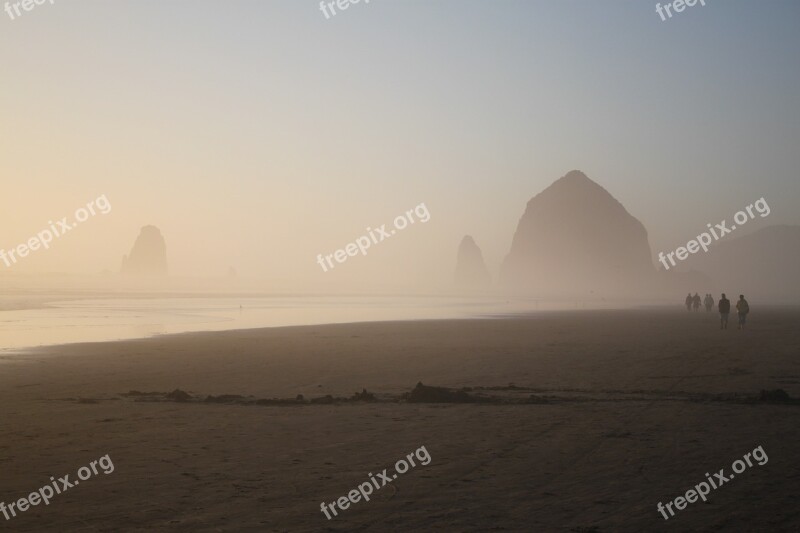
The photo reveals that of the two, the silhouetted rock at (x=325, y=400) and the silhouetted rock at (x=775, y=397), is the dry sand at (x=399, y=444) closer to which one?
the silhouetted rock at (x=325, y=400)

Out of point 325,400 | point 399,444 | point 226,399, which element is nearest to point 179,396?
point 226,399

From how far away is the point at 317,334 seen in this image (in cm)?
3484

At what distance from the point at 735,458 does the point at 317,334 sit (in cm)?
2655

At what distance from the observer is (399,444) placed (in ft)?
36.3

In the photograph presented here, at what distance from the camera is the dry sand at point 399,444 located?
7566mm

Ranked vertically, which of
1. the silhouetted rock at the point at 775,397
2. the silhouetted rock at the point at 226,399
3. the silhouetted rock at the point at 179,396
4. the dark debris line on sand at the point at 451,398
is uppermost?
the silhouetted rock at the point at 179,396

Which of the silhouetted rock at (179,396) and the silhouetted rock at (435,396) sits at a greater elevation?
the silhouetted rock at (179,396)

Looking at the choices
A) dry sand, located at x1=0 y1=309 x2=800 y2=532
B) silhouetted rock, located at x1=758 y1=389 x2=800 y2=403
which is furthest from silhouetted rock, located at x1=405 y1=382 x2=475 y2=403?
silhouetted rock, located at x1=758 y1=389 x2=800 y2=403

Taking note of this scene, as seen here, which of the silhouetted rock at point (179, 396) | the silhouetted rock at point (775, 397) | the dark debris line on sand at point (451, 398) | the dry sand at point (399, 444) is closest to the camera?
the dry sand at point (399, 444)

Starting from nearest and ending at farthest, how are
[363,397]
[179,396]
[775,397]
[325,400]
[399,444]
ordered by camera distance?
[399,444], [775,397], [325,400], [179,396], [363,397]

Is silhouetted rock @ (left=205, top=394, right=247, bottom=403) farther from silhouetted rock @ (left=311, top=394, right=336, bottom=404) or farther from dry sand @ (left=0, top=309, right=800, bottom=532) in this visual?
silhouetted rock @ (left=311, top=394, right=336, bottom=404)

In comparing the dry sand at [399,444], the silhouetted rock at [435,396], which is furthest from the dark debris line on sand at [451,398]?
the dry sand at [399,444]

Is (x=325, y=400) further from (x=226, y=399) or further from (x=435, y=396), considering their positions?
(x=435, y=396)

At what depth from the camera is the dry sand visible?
298 inches
